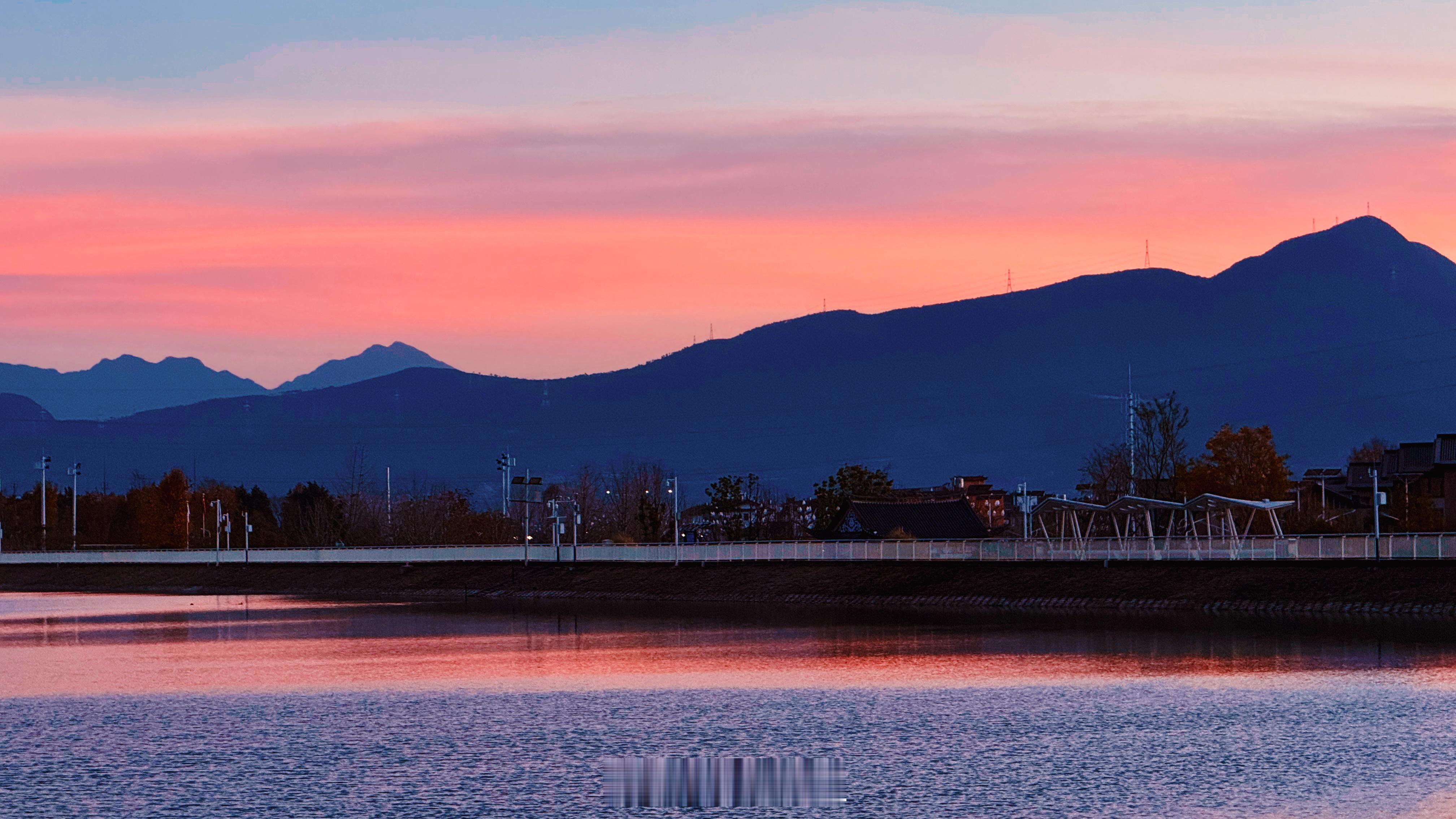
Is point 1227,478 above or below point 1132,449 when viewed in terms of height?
below

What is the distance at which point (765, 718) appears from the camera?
124 ft

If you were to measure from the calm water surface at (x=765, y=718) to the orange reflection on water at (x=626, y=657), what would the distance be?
0.72 feet

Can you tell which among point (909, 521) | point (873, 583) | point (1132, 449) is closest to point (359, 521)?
point (909, 521)

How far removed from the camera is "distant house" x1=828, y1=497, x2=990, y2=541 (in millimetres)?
129125

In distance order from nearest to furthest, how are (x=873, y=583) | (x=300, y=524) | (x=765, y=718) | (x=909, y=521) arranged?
1. (x=765, y=718)
2. (x=873, y=583)
3. (x=909, y=521)
4. (x=300, y=524)

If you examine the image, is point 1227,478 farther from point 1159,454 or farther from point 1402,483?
point 1402,483

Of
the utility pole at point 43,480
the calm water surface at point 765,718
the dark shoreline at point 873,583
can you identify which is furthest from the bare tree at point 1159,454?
the utility pole at point 43,480

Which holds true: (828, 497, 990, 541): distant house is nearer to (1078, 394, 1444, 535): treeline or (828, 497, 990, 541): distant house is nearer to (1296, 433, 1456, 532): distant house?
(1078, 394, 1444, 535): treeline

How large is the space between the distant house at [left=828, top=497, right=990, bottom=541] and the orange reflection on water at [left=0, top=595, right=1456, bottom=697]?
5473 cm

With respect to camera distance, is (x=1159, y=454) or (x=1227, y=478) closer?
(x=1227, y=478)

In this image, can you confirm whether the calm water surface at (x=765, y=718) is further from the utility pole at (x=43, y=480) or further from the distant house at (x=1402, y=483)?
the utility pole at (x=43, y=480)

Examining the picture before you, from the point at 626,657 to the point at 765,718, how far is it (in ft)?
56.7

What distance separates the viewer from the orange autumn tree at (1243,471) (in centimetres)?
11450

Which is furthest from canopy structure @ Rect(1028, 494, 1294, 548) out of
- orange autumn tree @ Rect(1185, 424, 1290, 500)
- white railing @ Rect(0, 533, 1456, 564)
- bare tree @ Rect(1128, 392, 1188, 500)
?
bare tree @ Rect(1128, 392, 1188, 500)
